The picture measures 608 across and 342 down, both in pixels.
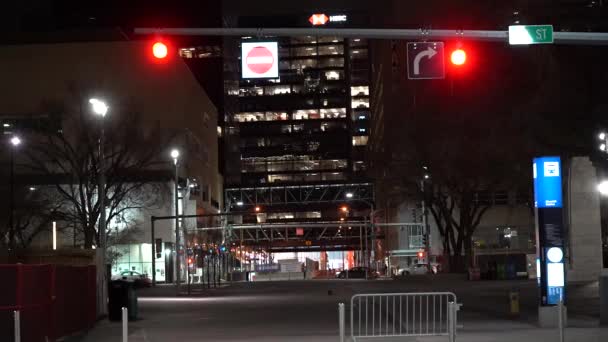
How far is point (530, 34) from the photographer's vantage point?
17.2 m

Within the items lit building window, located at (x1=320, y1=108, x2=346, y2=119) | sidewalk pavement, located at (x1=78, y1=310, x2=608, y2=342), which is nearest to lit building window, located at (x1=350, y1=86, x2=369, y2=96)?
lit building window, located at (x1=320, y1=108, x2=346, y2=119)

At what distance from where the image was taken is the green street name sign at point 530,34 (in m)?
17.1

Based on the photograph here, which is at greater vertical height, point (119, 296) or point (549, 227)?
point (549, 227)

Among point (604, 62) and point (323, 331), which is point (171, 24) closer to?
point (604, 62)

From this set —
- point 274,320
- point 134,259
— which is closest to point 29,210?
point 134,259

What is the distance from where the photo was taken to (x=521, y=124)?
43.4 metres

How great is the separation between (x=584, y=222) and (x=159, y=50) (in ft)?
107

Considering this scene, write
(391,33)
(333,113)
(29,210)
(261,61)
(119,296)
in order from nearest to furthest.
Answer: (391,33)
(261,61)
(119,296)
(29,210)
(333,113)

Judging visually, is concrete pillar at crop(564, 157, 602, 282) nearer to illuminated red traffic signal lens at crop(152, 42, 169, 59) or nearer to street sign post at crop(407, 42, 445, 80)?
street sign post at crop(407, 42, 445, 80)

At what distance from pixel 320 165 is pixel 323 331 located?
157823 mm

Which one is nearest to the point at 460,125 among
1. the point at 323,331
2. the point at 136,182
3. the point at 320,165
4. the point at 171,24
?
the point at 136,182

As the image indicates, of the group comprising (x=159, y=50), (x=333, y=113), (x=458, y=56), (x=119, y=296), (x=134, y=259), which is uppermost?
(x=333, y=113)

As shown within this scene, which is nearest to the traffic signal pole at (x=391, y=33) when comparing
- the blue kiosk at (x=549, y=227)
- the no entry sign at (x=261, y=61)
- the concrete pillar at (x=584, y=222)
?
the no entry sign at (x=261, y=61)

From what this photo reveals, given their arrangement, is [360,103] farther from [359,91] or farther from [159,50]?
[159,50]
